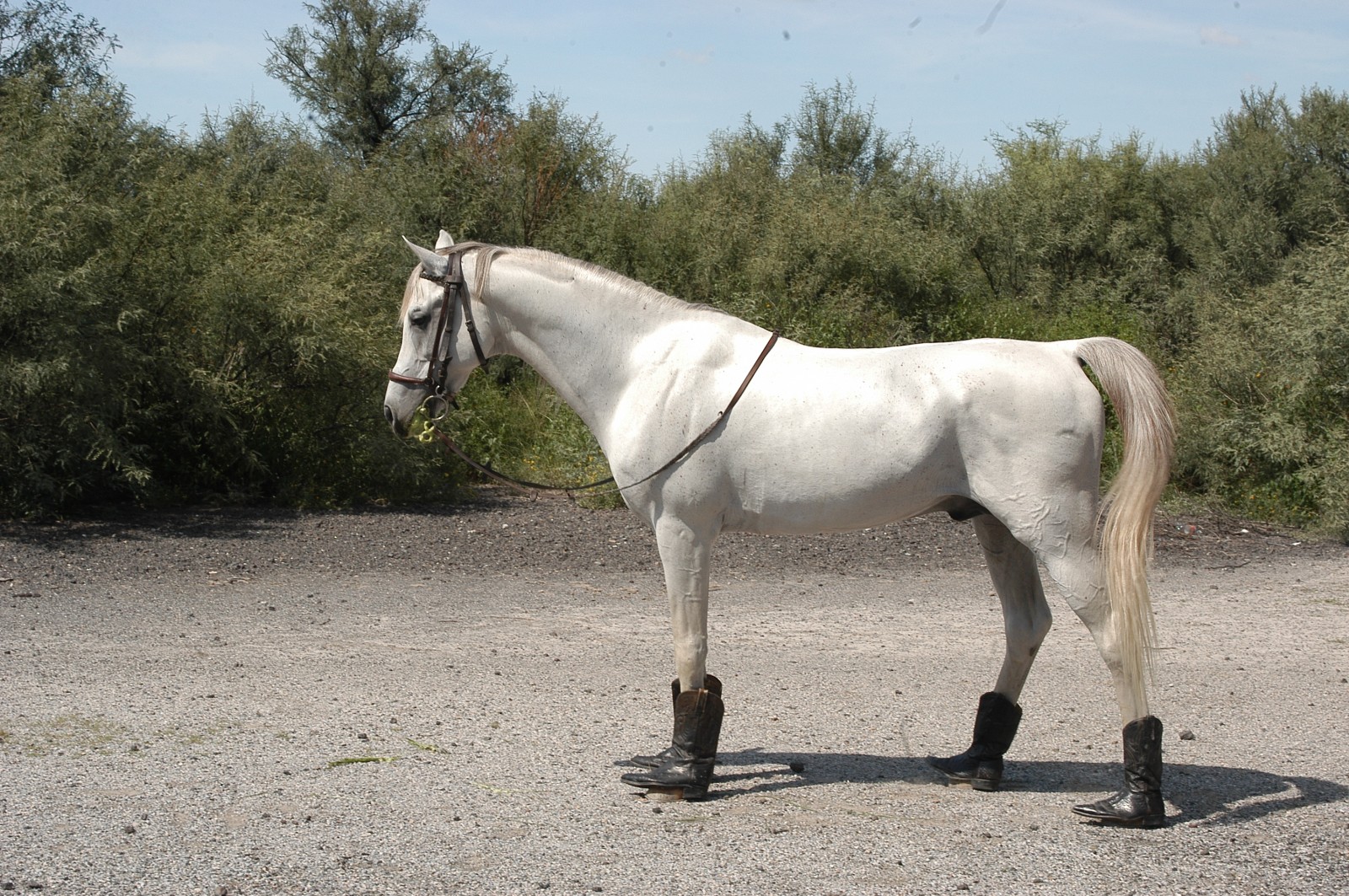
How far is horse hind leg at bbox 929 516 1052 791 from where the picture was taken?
468cm

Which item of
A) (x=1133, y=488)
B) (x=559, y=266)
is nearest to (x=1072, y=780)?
(x=1133, y=488)

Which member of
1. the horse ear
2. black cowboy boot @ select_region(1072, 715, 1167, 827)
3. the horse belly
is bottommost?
black cowboy boot @ select_region(1072, 715, 1167, 827)

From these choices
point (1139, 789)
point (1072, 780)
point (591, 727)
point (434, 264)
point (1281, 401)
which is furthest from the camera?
point (1281, 401)

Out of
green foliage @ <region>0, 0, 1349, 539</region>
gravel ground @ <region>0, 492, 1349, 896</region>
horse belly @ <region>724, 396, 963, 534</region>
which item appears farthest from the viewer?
green foliage @ <region>0, 0, 1349, 539</region>

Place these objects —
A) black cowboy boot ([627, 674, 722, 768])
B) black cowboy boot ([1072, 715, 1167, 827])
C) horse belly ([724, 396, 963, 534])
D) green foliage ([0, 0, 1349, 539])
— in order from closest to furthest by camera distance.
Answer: black cowboy boot ([1072, 715, 1167, 827]) → horse belly ([724, 396, 963, 534]) → black cowboy boot ([627, 674, 722, 768]) → green foliage ([0, 0, 1349, 539])

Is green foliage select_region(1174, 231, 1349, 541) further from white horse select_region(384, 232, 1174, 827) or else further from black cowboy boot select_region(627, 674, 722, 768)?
black cowboy boot select_region(627, 674, 722, 768)

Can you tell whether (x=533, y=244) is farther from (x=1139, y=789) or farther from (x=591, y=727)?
(x=1139, y=789)

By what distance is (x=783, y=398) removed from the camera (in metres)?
4.43

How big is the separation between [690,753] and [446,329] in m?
1.88

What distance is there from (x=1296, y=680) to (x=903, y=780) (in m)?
2.93

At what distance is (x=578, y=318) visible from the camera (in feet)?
15.3

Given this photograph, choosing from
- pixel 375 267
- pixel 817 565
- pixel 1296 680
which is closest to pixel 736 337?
pixel 1296 680

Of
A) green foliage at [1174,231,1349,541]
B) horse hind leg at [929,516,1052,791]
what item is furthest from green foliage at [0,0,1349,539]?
horse hind leg at [929,516,1052,791]

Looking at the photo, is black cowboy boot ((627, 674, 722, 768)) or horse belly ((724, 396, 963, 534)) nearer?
horse belly ((724, 396, 963, 534))
